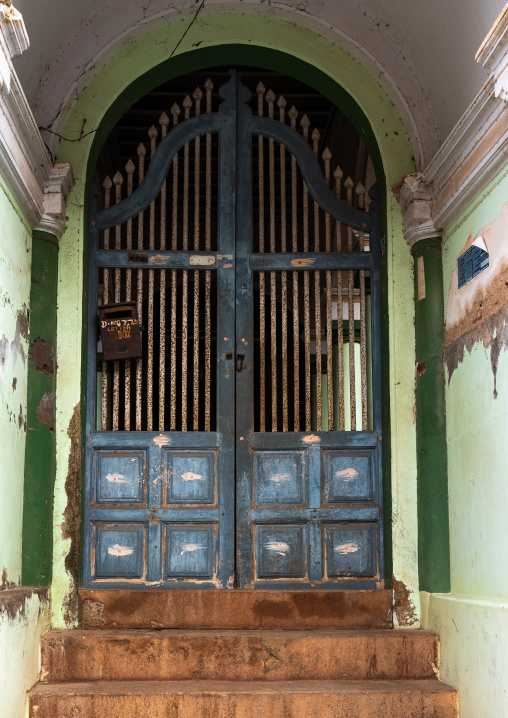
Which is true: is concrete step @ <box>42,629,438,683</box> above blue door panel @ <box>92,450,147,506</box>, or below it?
below

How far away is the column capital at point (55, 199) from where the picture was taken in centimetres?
545

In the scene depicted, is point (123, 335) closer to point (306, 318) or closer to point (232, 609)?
point (306, 318)

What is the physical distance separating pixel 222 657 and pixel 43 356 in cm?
209

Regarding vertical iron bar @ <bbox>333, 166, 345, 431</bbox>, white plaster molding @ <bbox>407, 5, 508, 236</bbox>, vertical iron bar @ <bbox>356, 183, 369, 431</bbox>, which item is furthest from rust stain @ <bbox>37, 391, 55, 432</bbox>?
white plaster molding @ <bbox>407, 5, 508, 236</bbox>

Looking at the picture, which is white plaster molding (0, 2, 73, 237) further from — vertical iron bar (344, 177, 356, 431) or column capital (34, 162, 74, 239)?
vertical iron bar (344, 177, 356, 431)

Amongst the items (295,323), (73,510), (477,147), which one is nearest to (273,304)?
(295,323)

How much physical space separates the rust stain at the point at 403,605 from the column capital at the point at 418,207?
86.6 inches

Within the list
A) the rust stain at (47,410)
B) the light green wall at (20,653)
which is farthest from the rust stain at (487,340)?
the light green wall at (20,653)

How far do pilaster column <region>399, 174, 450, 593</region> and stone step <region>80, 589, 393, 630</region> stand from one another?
0.44 m

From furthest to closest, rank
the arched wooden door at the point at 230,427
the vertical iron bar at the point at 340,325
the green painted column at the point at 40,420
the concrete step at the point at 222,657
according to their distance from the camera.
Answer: the vertical iron bar at the point at 340,325
the arched wooden door at the point at 230,427
the green painted column at the point at 40,420
the concrete step at the point at 222,657

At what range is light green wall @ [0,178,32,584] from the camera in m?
4.66

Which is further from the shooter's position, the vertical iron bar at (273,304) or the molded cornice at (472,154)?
the vertical iron bar at (273,304)

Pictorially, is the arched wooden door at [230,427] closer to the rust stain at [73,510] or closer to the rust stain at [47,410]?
the rust stain at [73,510]

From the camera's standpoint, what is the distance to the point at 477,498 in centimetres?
476
